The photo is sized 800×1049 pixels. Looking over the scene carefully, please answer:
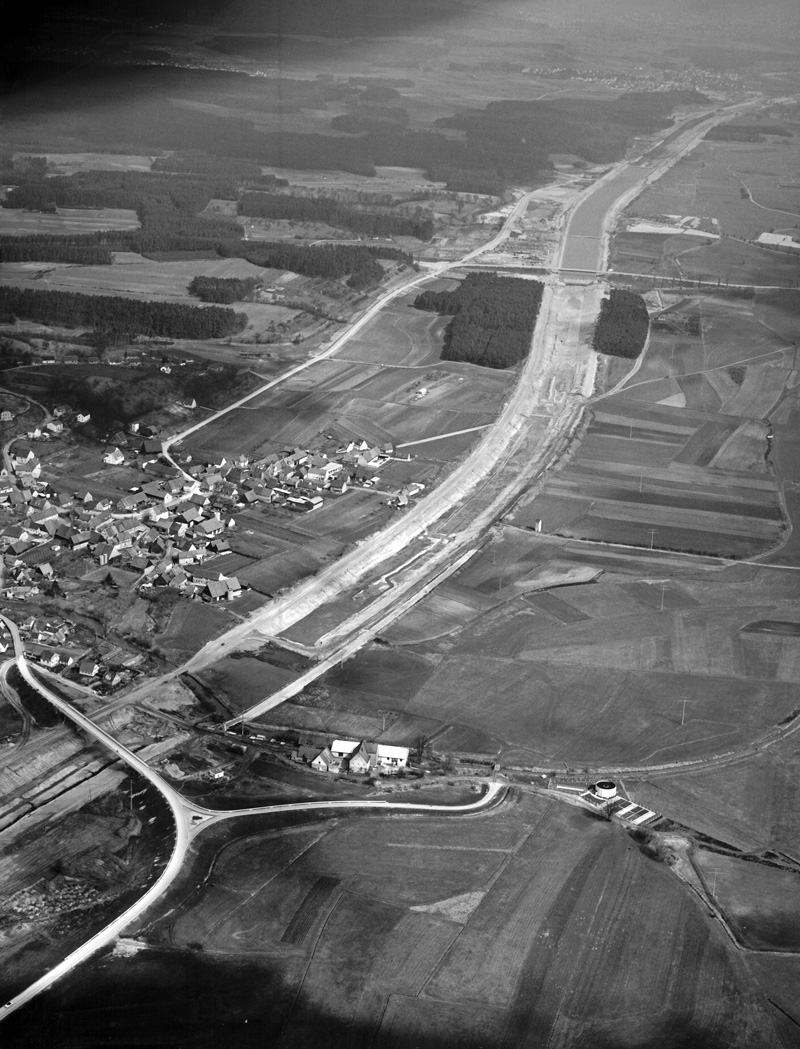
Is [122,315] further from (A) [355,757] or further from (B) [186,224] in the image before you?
(A) [355,757]

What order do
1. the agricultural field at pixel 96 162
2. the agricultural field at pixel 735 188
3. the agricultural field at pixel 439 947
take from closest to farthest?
the agricultural field at pixel 439 947, the agricultural field at pixel 96 162, the agricultural field at pixel 735 188

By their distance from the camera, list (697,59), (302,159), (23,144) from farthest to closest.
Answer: (697,59), (302,159), (23,144)

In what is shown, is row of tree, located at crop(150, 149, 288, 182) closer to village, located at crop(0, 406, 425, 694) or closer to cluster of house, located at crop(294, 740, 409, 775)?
village, located at crop(0, 406, 425, 694)

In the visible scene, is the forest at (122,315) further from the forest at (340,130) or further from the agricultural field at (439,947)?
the agricultural field at (439,947)

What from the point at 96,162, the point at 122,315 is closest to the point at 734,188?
the point at 96,162

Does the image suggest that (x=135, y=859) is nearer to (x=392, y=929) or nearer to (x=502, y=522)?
(x=392, y=929)

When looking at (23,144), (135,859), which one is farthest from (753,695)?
(23,144)

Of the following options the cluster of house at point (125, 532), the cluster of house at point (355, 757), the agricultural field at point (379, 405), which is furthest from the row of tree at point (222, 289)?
the cluster of house at point (355, 757)
